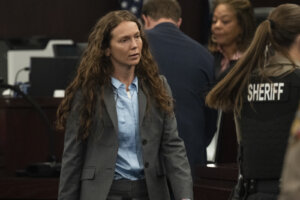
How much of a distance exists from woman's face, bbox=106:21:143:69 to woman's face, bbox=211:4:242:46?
→ 75.1 inches

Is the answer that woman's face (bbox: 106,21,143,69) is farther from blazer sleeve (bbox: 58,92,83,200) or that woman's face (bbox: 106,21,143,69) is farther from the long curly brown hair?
blazer sleeve (bbox: 58,92,83,200)

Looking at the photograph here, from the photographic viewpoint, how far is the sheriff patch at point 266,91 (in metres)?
3.02

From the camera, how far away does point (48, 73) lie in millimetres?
7094

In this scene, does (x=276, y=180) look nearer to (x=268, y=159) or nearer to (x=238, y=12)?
(x=268, y=159)

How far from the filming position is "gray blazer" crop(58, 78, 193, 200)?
344cm

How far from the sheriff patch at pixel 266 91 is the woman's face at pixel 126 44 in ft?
2.09

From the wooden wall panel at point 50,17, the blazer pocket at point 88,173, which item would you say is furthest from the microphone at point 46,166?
the wooden wall panel at point 50,17

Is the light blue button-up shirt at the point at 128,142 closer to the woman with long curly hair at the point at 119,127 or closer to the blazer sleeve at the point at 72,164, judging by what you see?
the woman with long curly hair at the point at 119,127

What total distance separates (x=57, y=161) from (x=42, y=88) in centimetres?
122

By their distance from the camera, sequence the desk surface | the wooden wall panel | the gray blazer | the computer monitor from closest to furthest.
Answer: the gray blazer
the desk surface
the computer monitor
the wooden wall panel

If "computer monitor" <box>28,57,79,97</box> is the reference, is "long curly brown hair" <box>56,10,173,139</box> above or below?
above

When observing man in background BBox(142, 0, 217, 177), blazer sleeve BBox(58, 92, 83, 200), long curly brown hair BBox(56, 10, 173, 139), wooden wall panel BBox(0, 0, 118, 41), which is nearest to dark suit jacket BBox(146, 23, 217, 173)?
man in background BBox(142, 0, 217, 177)

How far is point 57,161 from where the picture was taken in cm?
604

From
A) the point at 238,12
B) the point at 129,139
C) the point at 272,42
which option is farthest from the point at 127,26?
the point at 238,12
